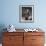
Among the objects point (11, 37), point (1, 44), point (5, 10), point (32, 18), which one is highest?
point (5, 10)

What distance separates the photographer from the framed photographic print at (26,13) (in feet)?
13.3

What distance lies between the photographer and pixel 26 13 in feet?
13.4

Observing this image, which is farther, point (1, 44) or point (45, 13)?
point (45, 13)

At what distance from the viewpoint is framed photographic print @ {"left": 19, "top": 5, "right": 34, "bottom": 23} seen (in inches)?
160

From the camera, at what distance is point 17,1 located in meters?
4.03

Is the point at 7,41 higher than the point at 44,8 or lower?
lower

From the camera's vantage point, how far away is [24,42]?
359 cm

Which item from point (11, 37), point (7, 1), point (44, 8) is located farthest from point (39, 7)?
point (11, 37)

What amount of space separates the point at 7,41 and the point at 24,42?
0.48 meters

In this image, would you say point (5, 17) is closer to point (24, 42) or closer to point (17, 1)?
point (17, 1)

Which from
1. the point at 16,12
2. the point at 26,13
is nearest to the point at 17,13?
the point at 16,12

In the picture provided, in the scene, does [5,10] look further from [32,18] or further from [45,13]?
[45,13]

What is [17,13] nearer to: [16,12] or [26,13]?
[16,12]

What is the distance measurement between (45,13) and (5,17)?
50.9 inches
